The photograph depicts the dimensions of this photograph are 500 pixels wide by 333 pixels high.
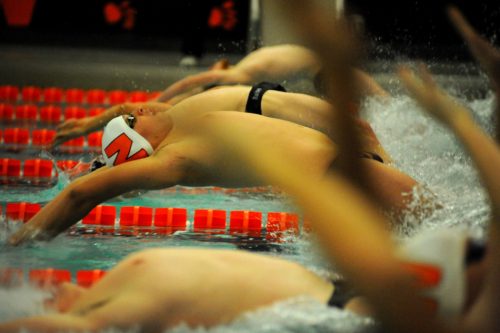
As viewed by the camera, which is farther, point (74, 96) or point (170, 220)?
point (74, 96)

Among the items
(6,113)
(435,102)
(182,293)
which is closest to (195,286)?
(182,293)

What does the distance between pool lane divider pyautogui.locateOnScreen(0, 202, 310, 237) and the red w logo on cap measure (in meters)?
0.47

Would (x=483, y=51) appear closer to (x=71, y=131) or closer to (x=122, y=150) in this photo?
(x=122, y=150)

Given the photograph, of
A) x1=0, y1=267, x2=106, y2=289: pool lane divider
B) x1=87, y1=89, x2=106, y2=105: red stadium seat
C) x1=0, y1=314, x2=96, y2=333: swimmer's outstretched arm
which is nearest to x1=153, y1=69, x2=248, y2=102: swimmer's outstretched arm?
x1=0, y1=267, x2=106, y2=289: pool lane divider

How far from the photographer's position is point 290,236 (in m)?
3.49

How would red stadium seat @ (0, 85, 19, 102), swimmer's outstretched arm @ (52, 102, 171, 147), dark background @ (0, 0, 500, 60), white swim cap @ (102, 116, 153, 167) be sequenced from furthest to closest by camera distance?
1. dark background @ (0, 0, 500, 60)
2. red stadium seat @ (0, 85, 19, 102)
3. swimmer's outstretched arm @ (52, 102, 171, 147)
4. white swim cap @ (102, 116, 153, 167)

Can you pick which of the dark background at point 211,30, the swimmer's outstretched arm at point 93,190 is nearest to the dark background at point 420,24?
the dark background at point 211,30

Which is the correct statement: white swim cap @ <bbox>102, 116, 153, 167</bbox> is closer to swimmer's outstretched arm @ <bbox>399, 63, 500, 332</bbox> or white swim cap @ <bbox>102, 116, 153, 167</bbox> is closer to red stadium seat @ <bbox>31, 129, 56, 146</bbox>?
swimmer's outstretched arm @ <bbox>399, 63, 500, 332</bbox>

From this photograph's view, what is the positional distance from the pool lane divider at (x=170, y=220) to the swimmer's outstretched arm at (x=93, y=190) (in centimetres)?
63

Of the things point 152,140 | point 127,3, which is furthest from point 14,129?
point 127,3

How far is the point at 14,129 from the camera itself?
5.74 metres

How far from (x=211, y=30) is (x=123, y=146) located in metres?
8.19

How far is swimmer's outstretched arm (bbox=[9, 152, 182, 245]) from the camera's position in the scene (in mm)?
2857

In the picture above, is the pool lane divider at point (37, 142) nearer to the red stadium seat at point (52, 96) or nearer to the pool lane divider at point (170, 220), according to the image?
the red stadium seat at point (52, 96)
